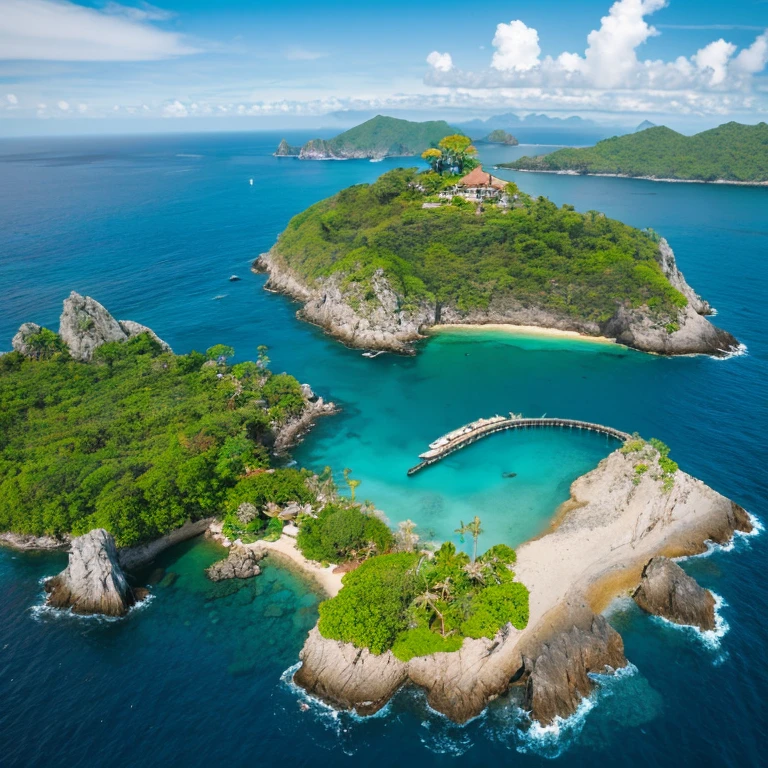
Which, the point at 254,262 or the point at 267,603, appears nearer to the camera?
the point at 267,603

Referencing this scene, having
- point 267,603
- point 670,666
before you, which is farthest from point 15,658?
point 670,666

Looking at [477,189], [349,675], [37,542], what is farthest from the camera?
[477,189]

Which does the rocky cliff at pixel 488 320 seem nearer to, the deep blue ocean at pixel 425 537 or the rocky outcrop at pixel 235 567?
the deep blue ocean at pixel 425 537

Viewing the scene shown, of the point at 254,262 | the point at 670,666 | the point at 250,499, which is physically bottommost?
the point at 670,666

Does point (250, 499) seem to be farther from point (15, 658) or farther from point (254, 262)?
point (254, 262)

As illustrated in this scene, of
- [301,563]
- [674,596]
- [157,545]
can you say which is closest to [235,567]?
[301,563]

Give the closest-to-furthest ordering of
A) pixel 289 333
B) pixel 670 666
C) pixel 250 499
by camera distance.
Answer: pixel 670 666, pixel 250 499, pixel 289 333

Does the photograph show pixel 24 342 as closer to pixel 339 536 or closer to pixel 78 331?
pixel 78 331
